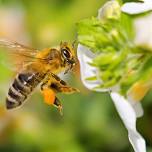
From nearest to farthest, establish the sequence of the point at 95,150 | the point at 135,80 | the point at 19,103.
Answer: the point at 135,80 → the point at 19,103 → the point at 95,150

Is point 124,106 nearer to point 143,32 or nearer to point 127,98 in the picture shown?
point 127,98

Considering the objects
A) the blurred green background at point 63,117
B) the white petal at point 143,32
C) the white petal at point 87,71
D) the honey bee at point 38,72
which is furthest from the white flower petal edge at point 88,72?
the blurred green background at point 63,117

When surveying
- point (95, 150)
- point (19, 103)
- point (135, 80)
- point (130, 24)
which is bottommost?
point (95, 150)

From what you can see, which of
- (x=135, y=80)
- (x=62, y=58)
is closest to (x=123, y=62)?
(x=135, y=80)

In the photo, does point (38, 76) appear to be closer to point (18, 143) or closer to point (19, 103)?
point (19, 103)

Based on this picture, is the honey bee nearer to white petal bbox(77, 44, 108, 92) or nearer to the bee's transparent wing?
the bee's transparent wing

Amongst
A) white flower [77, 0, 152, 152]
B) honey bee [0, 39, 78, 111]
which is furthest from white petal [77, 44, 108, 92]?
honey bee [0, 39, 78, 111]

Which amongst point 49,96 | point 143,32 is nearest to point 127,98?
point 143,32
